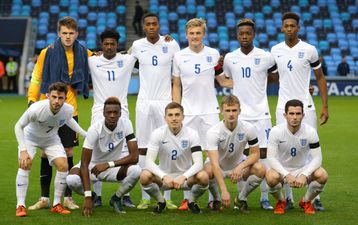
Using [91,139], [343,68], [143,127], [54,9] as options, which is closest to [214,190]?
[143,127]

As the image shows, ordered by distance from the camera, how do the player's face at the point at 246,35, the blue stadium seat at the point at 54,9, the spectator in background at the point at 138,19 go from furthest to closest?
the blue stadium seat at the point at 54,9 < the spectator in background at the point at 138,19 < the player's face at the point at 246,35

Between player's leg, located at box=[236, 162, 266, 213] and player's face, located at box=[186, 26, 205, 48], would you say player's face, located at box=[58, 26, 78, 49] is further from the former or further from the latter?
player's leg, located at box=[236, 162, 266, 213]

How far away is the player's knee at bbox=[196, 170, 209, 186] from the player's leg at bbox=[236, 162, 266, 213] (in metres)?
0.44

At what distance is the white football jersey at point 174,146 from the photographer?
883cm

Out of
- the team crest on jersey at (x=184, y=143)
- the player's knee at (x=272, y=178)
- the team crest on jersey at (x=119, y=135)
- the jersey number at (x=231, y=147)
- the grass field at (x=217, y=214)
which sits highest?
the team crest on jersey at (x=119, y=135)

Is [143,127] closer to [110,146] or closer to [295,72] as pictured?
[110,146]

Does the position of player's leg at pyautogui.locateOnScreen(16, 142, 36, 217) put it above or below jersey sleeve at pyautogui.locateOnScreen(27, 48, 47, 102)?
below

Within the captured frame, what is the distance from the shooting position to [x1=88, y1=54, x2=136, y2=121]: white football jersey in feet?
31.6

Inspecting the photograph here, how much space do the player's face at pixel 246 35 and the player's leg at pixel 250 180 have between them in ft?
4.64

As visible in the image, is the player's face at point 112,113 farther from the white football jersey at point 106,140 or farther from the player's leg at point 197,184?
the player's leg at point 197,184

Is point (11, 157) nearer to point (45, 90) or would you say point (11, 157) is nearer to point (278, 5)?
point (45, 90)

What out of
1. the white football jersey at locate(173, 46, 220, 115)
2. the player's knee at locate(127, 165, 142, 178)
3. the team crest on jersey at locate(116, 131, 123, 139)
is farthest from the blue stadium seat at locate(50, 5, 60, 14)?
the player's knee at locate(127, 165, 142, 178)

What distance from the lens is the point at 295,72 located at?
938 centimetres

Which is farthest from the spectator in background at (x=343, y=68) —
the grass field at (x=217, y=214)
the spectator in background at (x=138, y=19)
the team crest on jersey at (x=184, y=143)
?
the team crest on jersey at (x=184, y=143)
